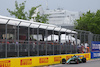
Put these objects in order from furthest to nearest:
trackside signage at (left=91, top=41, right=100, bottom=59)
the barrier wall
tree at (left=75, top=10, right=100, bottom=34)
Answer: tree at (left=75, top=10, right=100, bottom=34) → trackside signage at (left=91, top=41, right=100, bottom=59) → the barrier wall

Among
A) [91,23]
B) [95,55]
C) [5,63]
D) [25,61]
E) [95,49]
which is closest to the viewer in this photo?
[5,63]

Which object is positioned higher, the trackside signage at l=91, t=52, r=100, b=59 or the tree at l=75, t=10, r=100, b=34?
the tree at l=75, t=10, r=100, b=34

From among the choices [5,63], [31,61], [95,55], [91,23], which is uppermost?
[91,23]

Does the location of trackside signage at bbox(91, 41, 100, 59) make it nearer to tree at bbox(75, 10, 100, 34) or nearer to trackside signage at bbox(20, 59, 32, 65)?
trackside signage at bbox(20, 59, 32, 65)

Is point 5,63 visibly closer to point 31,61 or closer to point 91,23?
point 31,61

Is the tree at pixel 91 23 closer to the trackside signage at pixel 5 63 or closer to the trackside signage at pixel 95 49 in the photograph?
the trackside signage at pixel 95 49

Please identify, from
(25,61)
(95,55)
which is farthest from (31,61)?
(95,55)

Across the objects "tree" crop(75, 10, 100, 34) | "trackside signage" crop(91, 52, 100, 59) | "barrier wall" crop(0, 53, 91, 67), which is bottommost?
"trackside signage" crop(91, 52, 100, 59)

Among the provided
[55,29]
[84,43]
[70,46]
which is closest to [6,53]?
[55,29]

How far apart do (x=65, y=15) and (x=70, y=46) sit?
172 metres

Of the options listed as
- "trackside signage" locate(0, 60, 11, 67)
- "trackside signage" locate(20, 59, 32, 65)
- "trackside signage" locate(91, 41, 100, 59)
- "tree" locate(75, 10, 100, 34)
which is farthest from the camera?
"tree" locate(75, 10, 100, 34)

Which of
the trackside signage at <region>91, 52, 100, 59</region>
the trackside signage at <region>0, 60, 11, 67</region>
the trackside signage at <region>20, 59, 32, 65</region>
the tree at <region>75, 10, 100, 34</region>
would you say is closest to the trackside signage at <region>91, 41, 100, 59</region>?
the trackside signage at <region>91, 52, 100, 59</region>

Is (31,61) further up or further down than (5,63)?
further down

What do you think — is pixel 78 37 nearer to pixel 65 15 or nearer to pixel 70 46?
pixel 70 46
